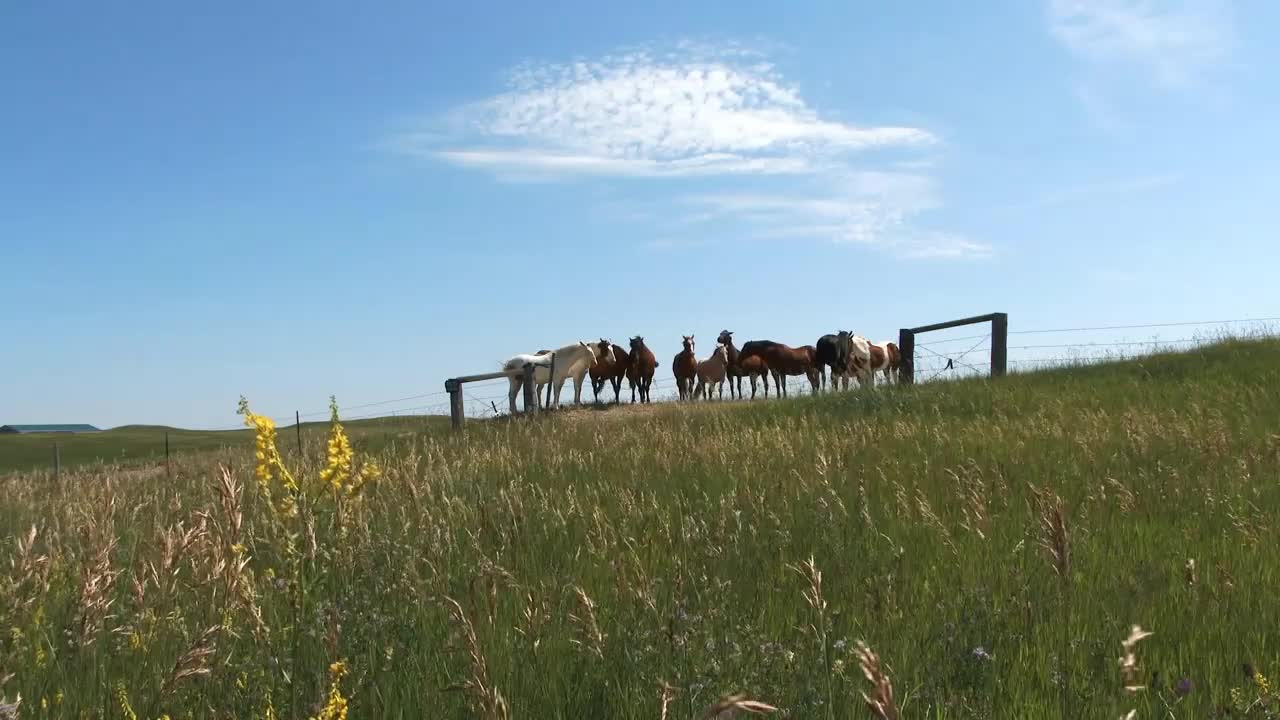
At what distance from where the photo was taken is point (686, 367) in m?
27.6

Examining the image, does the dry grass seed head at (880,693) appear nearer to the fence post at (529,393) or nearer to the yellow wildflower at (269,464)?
the yellow wildflower at (269,464)

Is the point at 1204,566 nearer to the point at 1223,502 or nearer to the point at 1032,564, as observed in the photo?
the point at 1032,564

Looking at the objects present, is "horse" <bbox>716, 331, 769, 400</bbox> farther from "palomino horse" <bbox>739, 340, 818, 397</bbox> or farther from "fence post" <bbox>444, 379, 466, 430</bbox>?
"fence post" <bbox>444, 379, 466, 430</bbox>

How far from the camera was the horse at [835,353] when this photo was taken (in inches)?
1115

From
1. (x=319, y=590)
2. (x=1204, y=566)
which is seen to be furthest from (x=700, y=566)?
(x=1204, y=566)

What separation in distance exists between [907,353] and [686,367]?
10.2 metres

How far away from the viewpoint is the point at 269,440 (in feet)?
6.81

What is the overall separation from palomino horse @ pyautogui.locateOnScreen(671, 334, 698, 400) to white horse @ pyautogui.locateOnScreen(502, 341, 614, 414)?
13.1ft

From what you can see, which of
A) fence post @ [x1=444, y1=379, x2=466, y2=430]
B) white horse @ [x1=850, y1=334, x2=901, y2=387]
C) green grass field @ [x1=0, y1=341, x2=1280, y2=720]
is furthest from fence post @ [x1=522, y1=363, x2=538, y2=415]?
green grass field @ [x1=0, y1=341, x2=1280, y2=720]

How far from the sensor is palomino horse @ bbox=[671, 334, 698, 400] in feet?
90.2

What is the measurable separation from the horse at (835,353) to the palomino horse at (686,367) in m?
4.05

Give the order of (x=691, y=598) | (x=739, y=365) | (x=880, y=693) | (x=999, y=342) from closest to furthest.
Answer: (x=880, y=693)
(x=691, y=598)
(x=999, y=342)
(x=739, y=365)

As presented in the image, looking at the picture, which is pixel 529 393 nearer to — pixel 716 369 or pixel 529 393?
pixel 529 393

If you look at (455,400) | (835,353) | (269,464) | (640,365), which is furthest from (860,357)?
(269,464)
